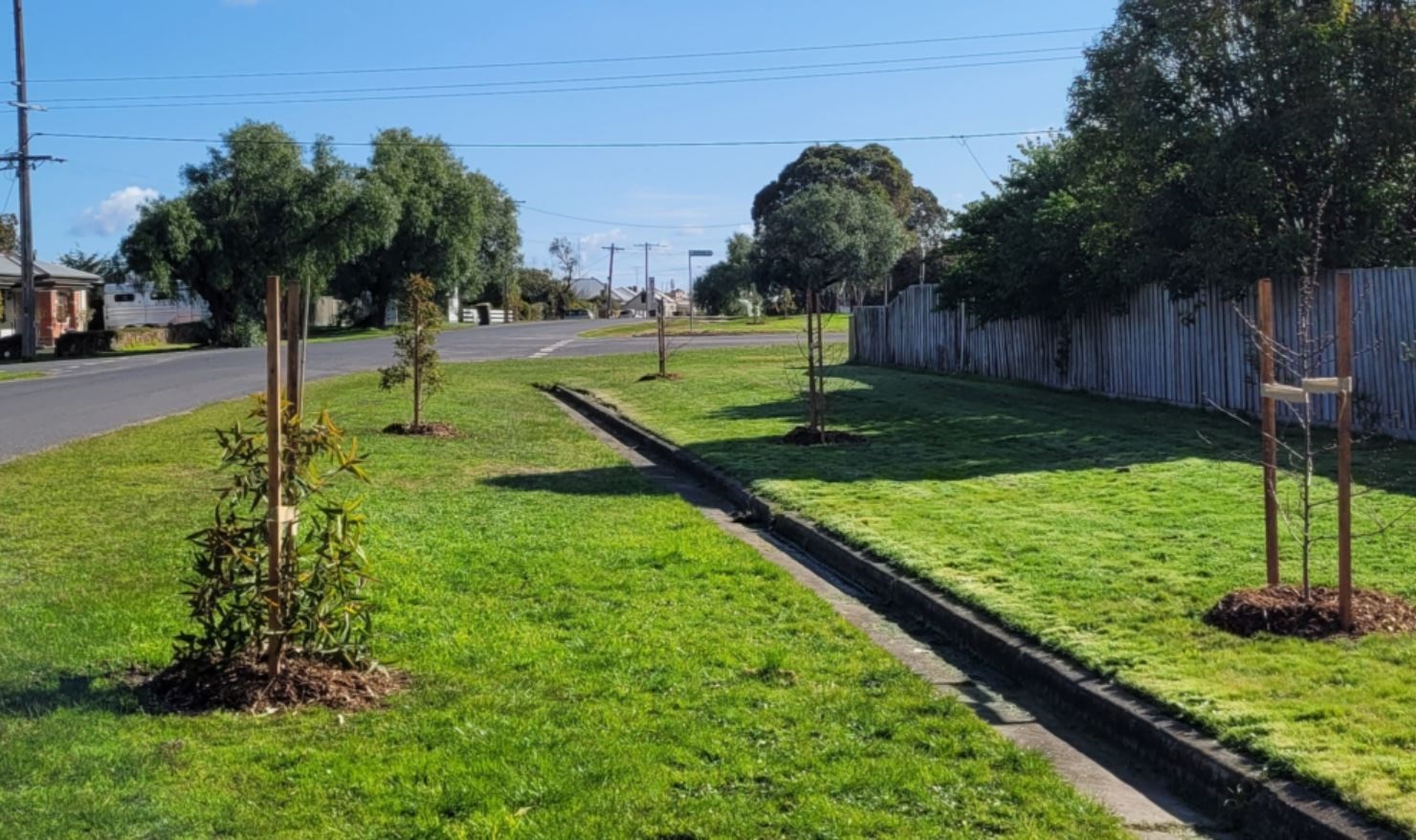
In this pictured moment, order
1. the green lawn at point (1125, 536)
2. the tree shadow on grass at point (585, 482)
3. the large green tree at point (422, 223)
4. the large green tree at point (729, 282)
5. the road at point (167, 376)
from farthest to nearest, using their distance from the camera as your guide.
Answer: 1. the large green tree at point (729, 282)
2. the large green tree at point (422, 223)
3. the road at point (167, 376)
4. the tree shadow on grass at point (585, 482)
5. the green lawn at point (1125, 536)

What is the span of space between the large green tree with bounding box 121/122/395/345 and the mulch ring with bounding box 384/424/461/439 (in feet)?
116

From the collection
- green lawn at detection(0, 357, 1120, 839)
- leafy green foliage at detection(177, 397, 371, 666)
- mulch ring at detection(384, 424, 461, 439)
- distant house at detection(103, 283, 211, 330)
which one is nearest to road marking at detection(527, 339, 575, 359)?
mulch ring at detection(384, 424, 461, 439)

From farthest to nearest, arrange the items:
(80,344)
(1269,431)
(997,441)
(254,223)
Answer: (254,223) → (80,344) → (997,441) → (1269,431)

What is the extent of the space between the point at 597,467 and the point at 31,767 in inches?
369

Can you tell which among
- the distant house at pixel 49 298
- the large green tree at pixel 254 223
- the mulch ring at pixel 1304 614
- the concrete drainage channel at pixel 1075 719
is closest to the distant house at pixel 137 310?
the distant house at pixel 49 298

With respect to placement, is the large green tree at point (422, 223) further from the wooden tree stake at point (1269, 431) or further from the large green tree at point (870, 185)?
the wooden tree stake at point (1269, 431)

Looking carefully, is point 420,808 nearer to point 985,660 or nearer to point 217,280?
point 985,660

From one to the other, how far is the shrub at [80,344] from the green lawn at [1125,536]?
33.1m

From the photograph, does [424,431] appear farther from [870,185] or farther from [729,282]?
[729,282]

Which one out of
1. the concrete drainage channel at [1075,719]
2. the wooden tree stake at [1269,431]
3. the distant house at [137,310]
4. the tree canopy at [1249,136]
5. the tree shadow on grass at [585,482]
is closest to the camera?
the concrete drainage channel at [1075,719]

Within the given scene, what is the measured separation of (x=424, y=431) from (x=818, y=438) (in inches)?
200

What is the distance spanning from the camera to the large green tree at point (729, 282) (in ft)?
292

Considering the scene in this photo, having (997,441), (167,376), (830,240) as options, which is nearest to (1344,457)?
(997,441)

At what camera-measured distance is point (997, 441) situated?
15.0 meters
